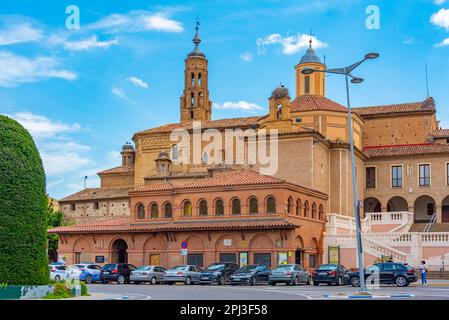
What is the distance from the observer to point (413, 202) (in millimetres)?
67562

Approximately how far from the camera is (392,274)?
37.8m

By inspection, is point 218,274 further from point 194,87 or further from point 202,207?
point 194,87

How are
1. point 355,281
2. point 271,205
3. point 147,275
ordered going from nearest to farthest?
point 355,281
point 147,275
point 271,205

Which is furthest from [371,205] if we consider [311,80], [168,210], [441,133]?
[168,210]

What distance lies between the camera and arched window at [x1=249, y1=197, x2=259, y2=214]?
165 ft

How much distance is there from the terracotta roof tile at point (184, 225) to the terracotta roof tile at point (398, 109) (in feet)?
98.3

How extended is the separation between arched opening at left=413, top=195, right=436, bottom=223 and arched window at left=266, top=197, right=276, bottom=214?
79.3 ft

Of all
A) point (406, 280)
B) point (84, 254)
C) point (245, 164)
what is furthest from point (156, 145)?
point (406, 280)

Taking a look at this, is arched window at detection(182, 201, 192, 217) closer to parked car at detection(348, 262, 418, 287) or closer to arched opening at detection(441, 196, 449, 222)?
parked car at detection(348, 262, 418, 287)

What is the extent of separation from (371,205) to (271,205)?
78.6 feet

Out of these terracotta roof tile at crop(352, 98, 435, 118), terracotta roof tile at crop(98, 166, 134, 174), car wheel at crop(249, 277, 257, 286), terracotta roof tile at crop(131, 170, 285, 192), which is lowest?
car wheel at crop(249, 277, 257, 286)

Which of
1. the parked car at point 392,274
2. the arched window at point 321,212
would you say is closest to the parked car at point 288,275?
the parked car at point 392,274

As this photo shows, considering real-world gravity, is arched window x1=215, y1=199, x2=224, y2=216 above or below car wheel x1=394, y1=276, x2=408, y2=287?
above

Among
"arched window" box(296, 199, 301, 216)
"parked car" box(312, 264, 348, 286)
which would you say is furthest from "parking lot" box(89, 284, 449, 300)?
"arched window" box(296, 199, 301, 216)
